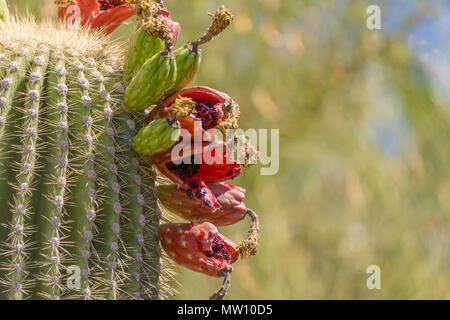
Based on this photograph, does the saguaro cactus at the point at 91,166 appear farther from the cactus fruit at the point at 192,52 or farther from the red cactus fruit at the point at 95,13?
the red cactus fruit at the point at 95,13

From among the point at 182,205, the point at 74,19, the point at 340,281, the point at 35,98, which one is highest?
the point at 74,19

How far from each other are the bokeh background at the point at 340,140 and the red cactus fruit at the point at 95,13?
2.75 meters

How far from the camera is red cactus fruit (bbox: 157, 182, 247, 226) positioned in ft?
5.26

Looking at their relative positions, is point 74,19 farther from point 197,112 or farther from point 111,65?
point 197,112

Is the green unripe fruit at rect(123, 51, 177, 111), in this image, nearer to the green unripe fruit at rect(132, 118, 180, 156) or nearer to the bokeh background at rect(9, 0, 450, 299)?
the green unripe fruit at rect(132, 118, 180, 156)

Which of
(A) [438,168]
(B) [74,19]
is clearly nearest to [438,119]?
(A) [438,168]

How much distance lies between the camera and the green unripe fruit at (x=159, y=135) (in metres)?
1.49

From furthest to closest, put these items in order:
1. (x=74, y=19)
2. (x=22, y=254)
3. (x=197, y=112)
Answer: (x=74, y=19) → (x=197, y=112) → (x=22, y=254)

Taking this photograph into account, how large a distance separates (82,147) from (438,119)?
4032mm

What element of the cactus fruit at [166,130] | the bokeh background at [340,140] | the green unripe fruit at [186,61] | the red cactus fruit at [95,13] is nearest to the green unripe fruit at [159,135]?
the cactus fruit at [166,130]

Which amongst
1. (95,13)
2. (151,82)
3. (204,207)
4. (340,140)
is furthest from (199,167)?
(340,140)

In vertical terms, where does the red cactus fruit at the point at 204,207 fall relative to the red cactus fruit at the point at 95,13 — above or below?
below

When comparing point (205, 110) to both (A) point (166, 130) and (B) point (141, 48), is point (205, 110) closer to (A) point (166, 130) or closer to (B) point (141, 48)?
(A) point (166, 130)

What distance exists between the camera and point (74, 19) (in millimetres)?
1767
